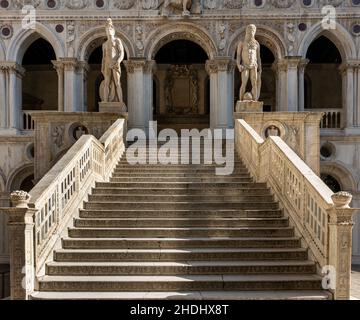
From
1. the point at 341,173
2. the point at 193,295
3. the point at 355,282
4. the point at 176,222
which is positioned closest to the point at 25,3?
the point at 341,173

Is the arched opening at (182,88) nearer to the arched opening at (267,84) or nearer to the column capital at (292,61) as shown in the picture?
the arched opening at (267,84)

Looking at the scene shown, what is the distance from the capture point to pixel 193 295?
27.1ft

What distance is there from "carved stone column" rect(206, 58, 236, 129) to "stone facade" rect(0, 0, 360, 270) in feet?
0.12

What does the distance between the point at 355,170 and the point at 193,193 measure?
1036 cm

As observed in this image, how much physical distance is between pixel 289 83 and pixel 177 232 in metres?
11.9

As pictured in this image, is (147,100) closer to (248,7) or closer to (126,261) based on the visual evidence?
(248,7)

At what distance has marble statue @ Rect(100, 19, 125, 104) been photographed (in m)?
16.2

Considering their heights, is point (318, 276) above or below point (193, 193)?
below

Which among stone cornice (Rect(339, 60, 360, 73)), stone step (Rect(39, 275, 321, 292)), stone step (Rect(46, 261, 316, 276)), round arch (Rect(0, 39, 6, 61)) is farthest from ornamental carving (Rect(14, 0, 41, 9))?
stone step (Rect(39, 275, 321, 292))

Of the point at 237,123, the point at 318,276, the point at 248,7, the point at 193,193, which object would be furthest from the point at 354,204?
the point at 318,276

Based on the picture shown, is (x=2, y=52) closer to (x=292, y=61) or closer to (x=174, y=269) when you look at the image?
(x=292, y=61)

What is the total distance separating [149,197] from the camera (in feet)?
38.6

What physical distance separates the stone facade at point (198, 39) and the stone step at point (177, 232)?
10.7 metres

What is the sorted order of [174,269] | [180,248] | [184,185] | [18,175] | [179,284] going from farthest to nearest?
[18,175] → [184,185] → [180,248] → [174,269] → [179,284]
